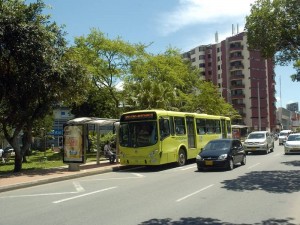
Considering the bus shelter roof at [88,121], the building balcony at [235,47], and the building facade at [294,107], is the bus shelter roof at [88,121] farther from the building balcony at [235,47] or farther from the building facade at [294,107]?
the building facade at [294,107]

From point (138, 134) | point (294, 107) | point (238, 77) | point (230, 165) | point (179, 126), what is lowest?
point (230, 165)

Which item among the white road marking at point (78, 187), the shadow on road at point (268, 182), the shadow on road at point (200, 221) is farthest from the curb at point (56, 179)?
the shadow on road at point (200, 221)

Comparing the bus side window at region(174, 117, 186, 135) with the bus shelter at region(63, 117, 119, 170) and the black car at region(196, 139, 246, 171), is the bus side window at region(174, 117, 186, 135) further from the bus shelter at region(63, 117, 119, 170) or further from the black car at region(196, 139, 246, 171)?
the bus shelter at region(63, 117, 119, 170)

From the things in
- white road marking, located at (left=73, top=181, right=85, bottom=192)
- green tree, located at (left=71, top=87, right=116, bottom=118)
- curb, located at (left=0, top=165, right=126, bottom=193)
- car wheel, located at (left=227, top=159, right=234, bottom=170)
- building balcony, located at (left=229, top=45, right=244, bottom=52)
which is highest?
building balcony, located at (left=229, top=45, right=244, bottom=52)

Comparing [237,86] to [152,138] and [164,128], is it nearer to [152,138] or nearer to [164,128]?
[164,128]

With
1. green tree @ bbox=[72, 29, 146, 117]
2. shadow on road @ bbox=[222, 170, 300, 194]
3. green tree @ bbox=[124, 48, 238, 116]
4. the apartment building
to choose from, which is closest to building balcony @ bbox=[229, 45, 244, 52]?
the apartment building

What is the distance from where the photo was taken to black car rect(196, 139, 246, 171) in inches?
794

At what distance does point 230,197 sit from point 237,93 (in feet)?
331

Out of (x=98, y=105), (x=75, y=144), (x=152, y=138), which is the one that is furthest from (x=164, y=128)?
(x=98, y=105)

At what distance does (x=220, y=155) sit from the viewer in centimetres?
2044

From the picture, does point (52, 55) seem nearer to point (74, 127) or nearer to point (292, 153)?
point (74, 127)

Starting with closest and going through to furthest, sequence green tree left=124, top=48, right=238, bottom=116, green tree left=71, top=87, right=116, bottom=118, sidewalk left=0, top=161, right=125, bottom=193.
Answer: sidewalk left=0, top=161, right=125, bottom=193
green tree left=124, top=48, right=238, bottom=116
green tree left=71, top=87, right=116, bottom=118

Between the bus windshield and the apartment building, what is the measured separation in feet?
280

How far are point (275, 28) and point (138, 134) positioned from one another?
8770 millimetres
